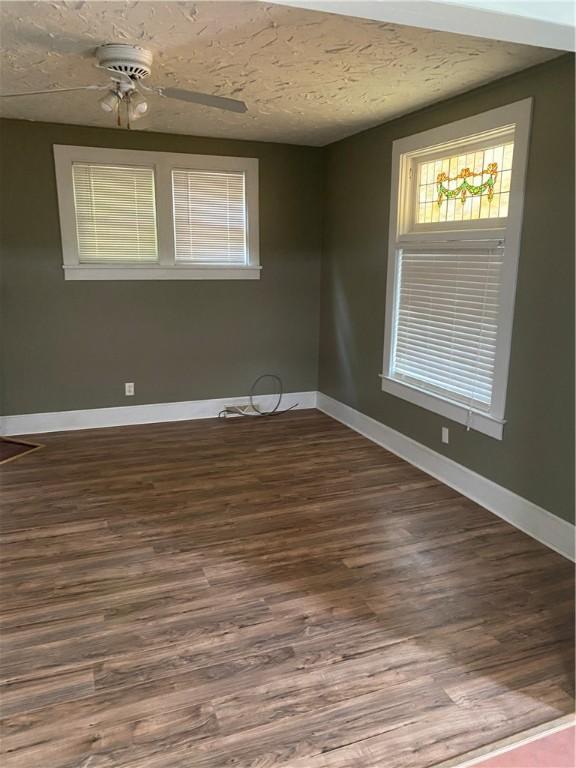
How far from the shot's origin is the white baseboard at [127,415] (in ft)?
15.3

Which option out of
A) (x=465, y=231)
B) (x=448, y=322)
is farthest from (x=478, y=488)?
(x=465, y=231)

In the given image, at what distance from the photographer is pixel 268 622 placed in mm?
2307

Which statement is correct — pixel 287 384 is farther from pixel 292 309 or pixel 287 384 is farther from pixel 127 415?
pixel 127 415

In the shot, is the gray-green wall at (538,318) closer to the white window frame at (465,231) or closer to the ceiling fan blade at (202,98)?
the white window frame at (465,231)

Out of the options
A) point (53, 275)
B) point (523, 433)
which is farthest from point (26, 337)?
point (523, 433)

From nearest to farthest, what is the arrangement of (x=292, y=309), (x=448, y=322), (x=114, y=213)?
(x=448, y=322)
(x=114, y=213)
(x=292, y=309)

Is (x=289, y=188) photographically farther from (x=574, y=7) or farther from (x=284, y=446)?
(x=574, y=7)

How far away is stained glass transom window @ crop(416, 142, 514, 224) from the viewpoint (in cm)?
318

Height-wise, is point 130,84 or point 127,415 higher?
point 130,84

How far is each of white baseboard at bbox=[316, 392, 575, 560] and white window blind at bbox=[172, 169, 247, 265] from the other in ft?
6.38

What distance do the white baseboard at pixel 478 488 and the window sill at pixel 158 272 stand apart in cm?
167

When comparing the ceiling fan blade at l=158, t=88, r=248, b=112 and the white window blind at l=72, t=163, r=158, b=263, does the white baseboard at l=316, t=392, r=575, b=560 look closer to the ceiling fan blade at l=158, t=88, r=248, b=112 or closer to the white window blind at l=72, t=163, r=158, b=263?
the white window blind at l=72, t=163, r=158, b=263

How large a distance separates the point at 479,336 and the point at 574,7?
192 centimetres

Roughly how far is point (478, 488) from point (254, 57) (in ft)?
9.24
